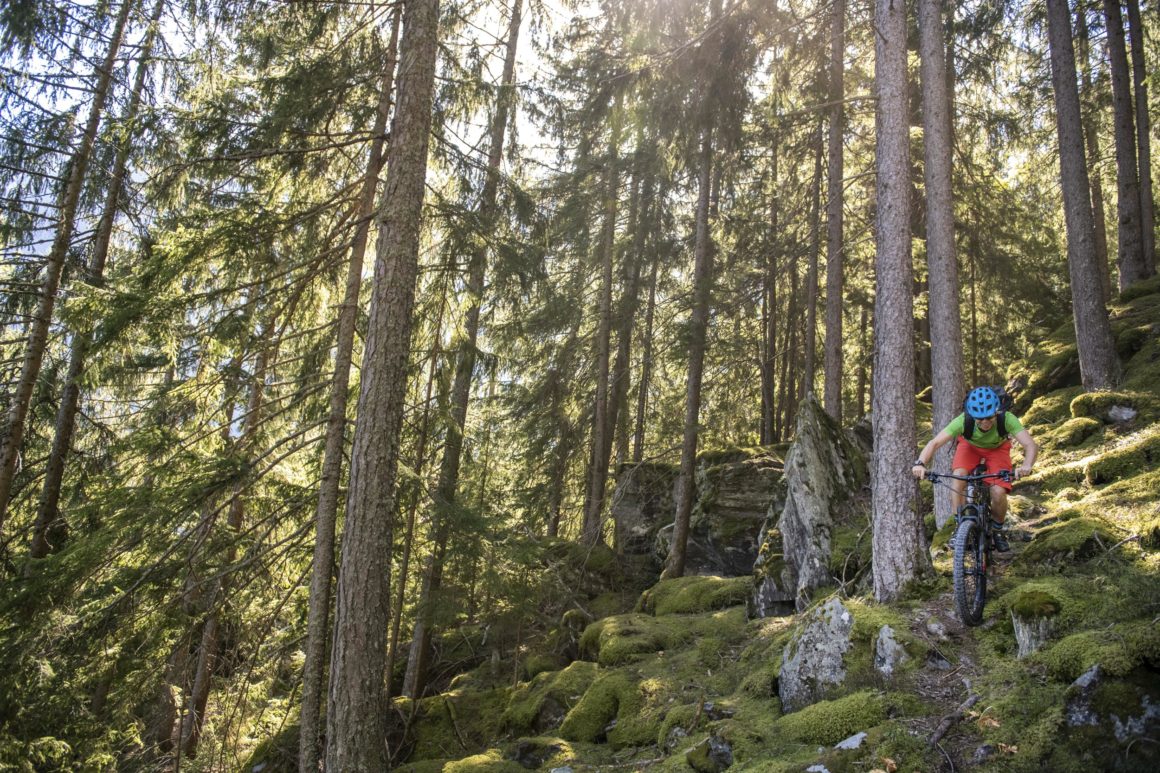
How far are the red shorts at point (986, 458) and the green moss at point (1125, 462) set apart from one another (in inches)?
128

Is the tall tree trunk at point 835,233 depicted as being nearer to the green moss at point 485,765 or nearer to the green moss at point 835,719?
the green moss at point 835,719

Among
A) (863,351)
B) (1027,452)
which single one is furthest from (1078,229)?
(863,351)

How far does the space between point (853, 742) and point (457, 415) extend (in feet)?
28.6

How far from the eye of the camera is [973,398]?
6055 millimetres

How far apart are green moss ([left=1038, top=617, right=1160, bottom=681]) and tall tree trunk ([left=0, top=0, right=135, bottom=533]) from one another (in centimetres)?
1324

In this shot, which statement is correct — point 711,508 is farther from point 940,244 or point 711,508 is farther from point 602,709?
point 940,244

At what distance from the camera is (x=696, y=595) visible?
38.9 ft

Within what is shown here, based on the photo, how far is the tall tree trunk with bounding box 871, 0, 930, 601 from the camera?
7.06 m

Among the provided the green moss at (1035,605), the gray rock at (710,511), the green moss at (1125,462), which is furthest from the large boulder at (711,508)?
the green moss at (1035,605)

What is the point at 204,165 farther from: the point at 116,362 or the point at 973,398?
the point at 973,398

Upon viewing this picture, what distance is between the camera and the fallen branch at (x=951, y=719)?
15.4ft

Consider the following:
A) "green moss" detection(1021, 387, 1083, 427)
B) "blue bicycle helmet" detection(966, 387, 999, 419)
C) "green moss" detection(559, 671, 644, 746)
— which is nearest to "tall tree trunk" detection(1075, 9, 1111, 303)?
"green moss" detection(1021, 387, 1083, 427)

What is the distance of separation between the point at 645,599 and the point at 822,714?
734 cm

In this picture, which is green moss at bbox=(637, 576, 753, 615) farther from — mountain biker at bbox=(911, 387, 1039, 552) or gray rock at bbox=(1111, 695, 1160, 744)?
gray rock at bbox=(1111, 695, 1160, 744)
